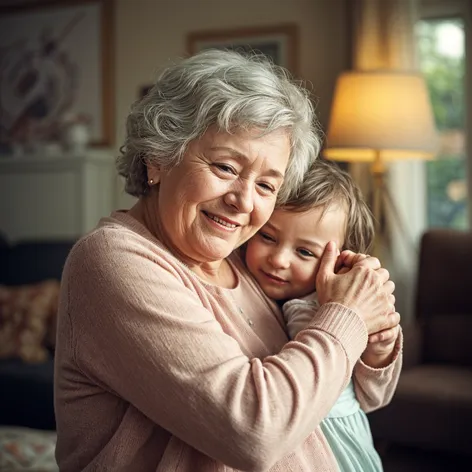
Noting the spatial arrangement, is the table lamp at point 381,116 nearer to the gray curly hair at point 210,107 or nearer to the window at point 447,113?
the window at point 447,113

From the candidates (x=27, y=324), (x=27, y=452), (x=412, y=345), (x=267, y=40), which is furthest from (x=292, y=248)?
(x=267, y=40)

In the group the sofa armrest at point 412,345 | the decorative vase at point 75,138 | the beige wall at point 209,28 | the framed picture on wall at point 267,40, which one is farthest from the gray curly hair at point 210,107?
the decorative vase at point 75,138

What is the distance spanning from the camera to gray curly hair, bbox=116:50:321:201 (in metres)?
1.12

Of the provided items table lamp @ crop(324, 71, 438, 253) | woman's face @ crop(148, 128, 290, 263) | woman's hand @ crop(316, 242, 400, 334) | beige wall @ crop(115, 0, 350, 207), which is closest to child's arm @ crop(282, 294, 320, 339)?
woman's hand @ crop(316, 242, 400, 334)

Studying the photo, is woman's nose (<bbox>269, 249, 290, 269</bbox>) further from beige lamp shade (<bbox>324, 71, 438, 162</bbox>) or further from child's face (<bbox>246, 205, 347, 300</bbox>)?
beige lamp shade (<bbox>324, 71, 438, 162</bbox>)

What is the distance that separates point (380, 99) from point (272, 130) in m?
2.32

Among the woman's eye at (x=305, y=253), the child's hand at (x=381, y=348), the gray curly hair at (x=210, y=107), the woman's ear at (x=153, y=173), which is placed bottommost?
the child's hand at (x=381, y=348)

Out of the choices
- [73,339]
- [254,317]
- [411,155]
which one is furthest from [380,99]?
[73,339]

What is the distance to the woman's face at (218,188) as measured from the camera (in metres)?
1.14

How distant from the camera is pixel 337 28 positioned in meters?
4.45

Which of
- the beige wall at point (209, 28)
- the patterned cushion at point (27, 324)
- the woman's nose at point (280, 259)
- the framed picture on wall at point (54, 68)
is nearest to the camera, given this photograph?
the woman's nose at point (280, 259)

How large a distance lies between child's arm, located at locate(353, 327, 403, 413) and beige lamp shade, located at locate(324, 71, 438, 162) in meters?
2.06

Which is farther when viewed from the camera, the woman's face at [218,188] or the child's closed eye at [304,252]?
the child's closed eye at [304,252]

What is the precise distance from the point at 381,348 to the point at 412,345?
2218 mm
